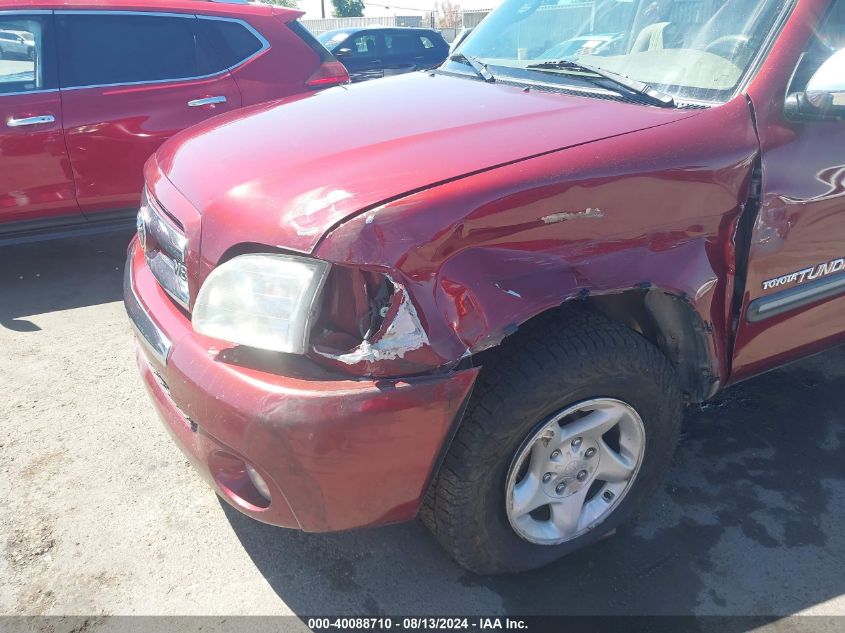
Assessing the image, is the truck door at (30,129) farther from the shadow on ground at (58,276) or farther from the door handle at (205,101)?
the door handle at (205,101)

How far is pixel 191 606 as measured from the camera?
2082 mm

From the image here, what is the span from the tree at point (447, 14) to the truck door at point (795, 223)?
3641cm

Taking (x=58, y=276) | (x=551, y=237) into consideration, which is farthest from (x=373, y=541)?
(x=58, y=276)

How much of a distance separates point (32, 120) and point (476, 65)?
291cm

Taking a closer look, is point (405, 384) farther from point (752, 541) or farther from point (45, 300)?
point (45, 300)

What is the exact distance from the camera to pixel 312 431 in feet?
5.24

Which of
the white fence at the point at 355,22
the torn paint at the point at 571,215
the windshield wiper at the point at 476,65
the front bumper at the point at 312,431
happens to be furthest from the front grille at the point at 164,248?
the white fence at the point at 355,22

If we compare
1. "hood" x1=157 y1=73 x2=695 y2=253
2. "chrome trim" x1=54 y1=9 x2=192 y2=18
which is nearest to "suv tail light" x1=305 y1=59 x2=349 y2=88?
"chrome trim" x1=54 y1=9 x2=192 y2=18

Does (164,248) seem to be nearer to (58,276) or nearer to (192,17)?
(58,276)

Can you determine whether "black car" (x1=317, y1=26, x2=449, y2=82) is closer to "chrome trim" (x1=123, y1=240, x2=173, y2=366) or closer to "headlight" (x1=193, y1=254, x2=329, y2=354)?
"chrome trim" (x1=123, y1=240, x2=173, y2=366)

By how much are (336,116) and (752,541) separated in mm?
2080

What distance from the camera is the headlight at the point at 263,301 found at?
1.61 meters

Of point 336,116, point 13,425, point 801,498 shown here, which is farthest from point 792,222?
point 13,425

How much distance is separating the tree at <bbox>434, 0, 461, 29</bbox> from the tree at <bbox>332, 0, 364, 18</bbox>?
8483 millimetres
